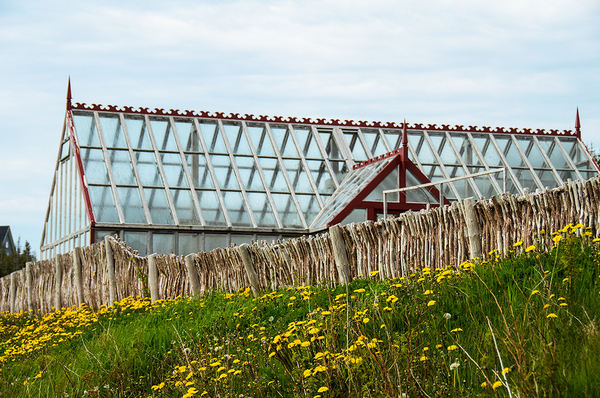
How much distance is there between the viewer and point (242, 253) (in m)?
9.05

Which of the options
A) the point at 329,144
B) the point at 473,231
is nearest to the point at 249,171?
the point at 329,144

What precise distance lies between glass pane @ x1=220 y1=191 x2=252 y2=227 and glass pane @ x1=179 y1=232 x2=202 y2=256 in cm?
105

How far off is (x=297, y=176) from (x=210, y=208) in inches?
122

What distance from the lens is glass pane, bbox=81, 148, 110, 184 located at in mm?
17438

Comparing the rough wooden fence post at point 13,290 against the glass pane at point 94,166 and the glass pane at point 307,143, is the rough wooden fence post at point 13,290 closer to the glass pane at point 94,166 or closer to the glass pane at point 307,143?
the glass pane at point 94,166

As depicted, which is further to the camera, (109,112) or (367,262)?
(109,112)

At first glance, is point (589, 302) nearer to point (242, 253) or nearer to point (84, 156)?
point (242, 253)

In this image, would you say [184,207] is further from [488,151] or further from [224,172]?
[488,151]

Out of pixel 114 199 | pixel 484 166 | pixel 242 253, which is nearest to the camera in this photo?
pixel 242 253

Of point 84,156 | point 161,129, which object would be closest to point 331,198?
point 161,129

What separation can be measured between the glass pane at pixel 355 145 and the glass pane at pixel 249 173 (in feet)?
11.3

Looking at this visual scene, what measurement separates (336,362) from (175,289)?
6.95 m

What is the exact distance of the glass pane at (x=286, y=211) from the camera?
17797 millimetres

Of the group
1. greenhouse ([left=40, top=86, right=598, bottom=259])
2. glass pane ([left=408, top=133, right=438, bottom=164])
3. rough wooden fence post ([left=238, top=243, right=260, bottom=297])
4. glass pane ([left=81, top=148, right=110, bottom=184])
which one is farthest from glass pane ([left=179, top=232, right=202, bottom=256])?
rough wooden fence post ([left=238, top=243, right=260, bottom=297])
